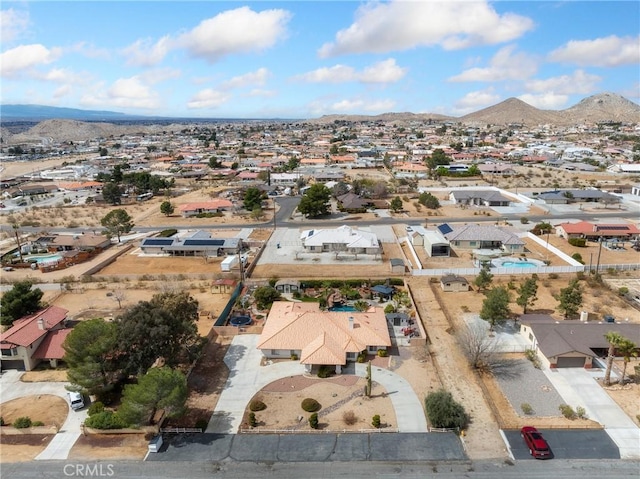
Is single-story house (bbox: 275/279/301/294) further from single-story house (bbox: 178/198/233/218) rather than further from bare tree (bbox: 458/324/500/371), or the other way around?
single-story house (bbox: 178/198/233/218)

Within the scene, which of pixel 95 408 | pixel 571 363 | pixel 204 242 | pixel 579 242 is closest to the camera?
pixel 95 408

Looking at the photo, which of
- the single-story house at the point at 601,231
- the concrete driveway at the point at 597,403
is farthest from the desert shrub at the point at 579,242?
the concrete driveway at the point at 597,403

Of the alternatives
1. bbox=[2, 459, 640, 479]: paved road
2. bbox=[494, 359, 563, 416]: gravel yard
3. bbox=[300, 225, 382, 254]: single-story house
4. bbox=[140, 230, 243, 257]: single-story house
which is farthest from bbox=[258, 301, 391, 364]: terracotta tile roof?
bbox=[140, 230, 243, 257]: single-story house

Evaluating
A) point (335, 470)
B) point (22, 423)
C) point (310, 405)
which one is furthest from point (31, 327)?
point (335, 470)

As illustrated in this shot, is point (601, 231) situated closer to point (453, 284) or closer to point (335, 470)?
point (453, 284)

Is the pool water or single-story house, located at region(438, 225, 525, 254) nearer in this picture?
the pool water

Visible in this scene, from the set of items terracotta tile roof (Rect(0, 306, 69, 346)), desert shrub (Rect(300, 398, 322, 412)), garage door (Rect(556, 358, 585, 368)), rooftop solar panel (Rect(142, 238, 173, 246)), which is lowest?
desert shrub (Rect(300, 398, 322, 412))

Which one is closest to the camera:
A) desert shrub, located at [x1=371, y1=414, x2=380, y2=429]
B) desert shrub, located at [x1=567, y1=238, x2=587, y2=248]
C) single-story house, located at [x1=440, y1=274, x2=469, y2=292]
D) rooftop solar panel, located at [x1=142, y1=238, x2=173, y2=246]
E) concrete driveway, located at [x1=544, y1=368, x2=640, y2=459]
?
concrete driveway, located at [x1=544, y1=368, x2=640, y2=459]
